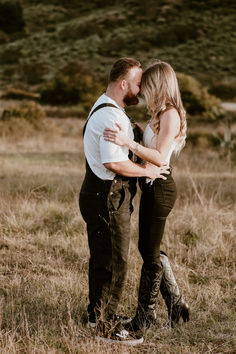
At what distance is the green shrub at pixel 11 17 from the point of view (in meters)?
35.7

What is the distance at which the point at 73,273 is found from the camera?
15.3 ft

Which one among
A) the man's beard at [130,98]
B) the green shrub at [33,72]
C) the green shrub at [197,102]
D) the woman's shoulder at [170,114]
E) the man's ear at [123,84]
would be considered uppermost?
the man's ear at [123,84]

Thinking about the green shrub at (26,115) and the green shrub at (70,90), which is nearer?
the green shrub at (26,115)

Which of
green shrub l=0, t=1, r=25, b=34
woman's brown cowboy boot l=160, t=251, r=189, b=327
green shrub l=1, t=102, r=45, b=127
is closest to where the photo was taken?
woman's brown cowboy boot l=160, t=251, r=189, b=327

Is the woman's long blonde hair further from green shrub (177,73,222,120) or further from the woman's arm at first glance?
green shrub (177,73,222,120)

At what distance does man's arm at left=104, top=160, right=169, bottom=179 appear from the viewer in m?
3.05

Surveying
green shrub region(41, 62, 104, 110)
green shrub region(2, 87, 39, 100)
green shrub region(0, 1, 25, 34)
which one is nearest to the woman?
green shrub region(41, 62, 104, 110)

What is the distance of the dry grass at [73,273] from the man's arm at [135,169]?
3.57 feet

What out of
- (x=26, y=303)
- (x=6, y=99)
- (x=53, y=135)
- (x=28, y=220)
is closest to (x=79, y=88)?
(x=6, y=99)

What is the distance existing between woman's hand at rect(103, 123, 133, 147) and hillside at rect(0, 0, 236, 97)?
22873 mm

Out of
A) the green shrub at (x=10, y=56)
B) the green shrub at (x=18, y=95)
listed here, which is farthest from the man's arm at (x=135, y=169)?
the green shrub at (x=10, y=56)

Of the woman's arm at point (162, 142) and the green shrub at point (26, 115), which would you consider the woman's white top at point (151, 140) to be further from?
the green shrub at point (26, 115)

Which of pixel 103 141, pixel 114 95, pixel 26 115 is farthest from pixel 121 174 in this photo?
pixel 26 115

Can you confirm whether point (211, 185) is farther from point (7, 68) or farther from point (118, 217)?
point (7, 68)
